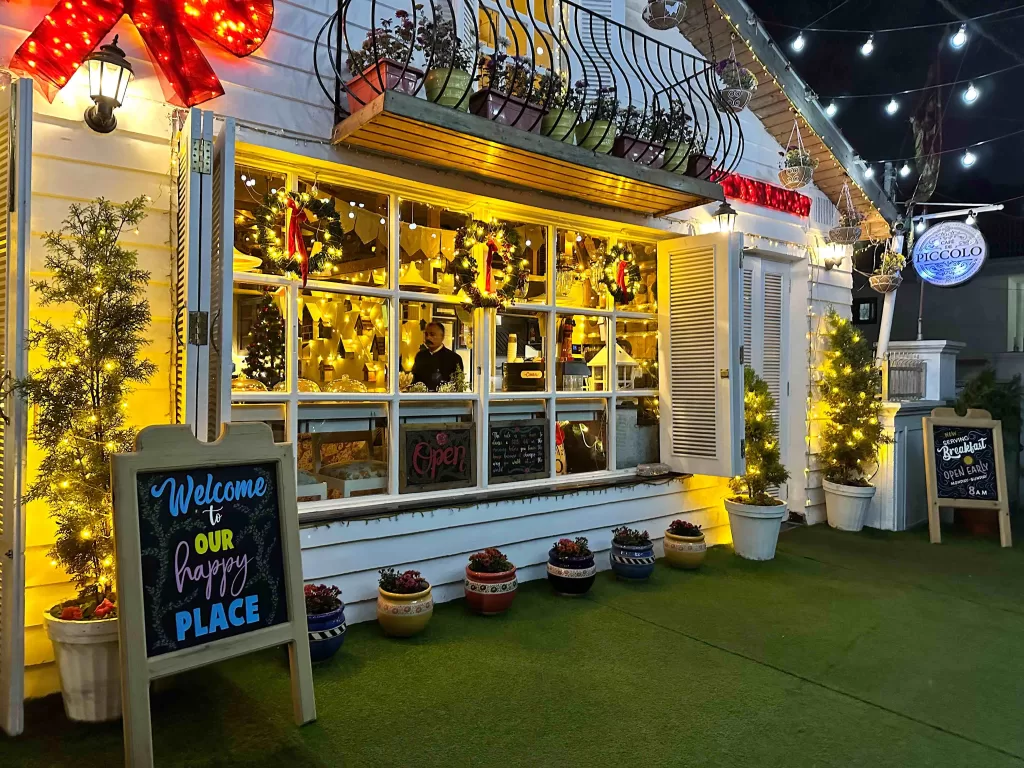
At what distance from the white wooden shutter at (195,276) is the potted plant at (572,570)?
2147mm

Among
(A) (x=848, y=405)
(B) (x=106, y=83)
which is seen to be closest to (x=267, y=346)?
(B) (x=106, y=83)

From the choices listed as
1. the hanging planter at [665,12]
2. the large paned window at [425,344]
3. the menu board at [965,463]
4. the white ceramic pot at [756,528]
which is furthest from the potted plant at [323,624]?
the menu board at [965,463]

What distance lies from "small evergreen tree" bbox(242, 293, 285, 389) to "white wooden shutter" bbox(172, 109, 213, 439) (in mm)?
526

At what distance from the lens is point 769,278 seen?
6051mm

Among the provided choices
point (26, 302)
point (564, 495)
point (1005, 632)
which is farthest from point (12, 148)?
point (1005, 632)

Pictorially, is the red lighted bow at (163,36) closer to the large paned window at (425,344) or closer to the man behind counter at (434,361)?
the large paned window at (425,344)

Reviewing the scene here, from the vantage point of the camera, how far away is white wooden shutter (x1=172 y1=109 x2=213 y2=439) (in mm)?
2898

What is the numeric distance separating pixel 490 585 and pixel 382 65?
2.72 m

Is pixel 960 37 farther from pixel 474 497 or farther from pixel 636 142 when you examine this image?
pixel 474 497

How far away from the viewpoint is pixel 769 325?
19.8 ft

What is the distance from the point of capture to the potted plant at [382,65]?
11.2 feet

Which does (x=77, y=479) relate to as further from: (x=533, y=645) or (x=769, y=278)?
(x=769, y=278)

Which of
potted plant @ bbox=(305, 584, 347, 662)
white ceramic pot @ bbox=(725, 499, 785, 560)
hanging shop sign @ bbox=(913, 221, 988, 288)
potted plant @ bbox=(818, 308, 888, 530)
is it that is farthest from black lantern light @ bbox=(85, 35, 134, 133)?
hanging shop sign @ bbox=(913, 221, 988, 288)

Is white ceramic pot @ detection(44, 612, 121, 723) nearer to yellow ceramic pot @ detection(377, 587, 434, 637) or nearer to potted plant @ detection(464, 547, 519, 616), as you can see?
yellow ceramic pot @ detection(377, 587, 434, 637)
